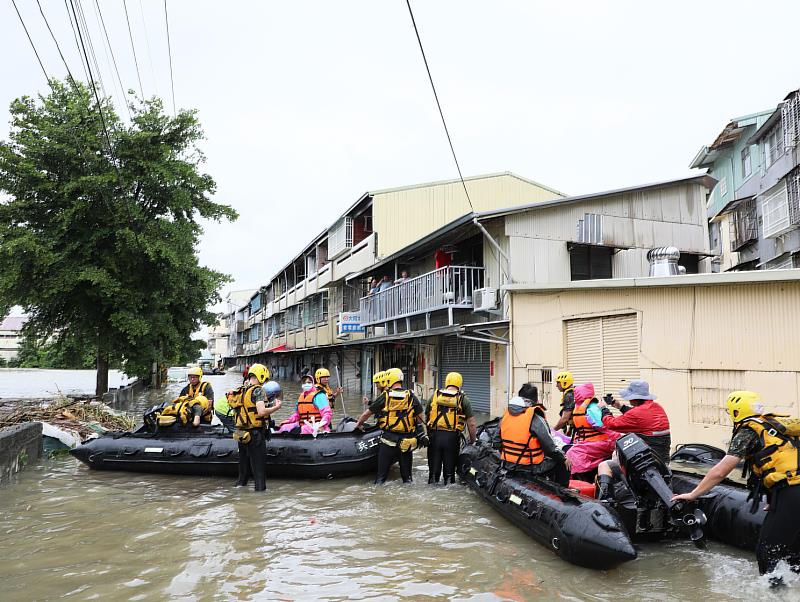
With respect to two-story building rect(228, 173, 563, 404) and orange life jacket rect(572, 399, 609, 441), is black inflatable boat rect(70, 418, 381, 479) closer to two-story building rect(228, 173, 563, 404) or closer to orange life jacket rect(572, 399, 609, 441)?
orange life jacket rect(572, 399, 609, 441)

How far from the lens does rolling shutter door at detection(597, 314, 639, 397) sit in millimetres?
12008

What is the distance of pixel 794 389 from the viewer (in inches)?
372

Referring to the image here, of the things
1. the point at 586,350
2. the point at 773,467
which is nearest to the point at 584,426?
the point at 773,467

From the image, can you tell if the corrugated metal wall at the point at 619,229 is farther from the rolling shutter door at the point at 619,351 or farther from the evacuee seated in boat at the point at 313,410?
the evacuee seated in boat at the point at 313,410

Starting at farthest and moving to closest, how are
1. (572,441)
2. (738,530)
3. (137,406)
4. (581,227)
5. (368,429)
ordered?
(137,406), (581,227), (368,429), (572,441), (738,530)

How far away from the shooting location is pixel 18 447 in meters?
10.5

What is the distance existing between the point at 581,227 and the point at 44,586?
49.5ft

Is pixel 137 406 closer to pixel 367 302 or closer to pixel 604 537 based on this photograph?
pixel 367 302

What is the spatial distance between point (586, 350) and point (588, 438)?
234 inches

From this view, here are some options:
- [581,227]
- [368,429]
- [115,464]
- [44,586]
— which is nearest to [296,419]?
[368,429]

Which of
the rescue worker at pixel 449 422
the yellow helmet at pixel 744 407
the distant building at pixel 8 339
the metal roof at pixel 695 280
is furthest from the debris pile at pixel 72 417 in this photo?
the distant building at pixel 8 339

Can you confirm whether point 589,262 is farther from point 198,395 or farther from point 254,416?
point 254,416

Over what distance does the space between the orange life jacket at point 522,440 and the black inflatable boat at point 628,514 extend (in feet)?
0.73

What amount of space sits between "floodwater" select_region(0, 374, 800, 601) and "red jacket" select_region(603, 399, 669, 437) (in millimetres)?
1180
